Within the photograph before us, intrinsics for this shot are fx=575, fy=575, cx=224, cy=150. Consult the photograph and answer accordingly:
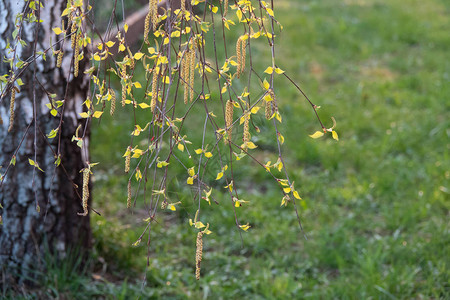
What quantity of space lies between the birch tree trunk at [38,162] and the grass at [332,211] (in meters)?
0.29

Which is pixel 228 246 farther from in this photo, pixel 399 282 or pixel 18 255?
pixel 18 255

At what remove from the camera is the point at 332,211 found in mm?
3998

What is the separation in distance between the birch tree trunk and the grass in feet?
0.97

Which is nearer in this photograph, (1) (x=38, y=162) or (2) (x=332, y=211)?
(1) (x=38, y=162)

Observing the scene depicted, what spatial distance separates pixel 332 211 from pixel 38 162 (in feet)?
6.77

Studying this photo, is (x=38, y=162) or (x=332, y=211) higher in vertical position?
(x=38, y=162)

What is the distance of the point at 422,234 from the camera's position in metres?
3.69

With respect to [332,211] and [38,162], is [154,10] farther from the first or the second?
[332,211]

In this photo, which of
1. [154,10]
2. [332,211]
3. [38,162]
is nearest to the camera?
[154,10]

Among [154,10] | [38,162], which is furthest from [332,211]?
[154,10]

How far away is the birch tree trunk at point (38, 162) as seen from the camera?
108 inches

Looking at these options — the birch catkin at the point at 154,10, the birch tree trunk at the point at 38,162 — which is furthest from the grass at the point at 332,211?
the birch catkin at the point at 154,10

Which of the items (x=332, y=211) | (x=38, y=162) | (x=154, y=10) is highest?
(x=154, y=10)

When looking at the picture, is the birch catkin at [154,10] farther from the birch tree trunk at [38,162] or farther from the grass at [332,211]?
the grass at [332,211]
